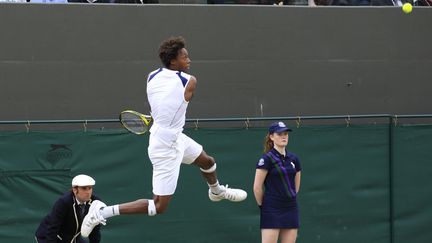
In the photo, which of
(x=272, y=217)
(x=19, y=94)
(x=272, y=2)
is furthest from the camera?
(x=272, y=2)

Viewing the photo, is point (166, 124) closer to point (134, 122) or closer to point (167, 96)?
point (167, 96)

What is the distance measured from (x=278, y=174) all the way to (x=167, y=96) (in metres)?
1.90

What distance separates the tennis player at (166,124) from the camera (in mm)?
7801

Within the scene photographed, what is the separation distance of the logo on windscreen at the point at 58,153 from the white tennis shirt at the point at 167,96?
9.58 ft

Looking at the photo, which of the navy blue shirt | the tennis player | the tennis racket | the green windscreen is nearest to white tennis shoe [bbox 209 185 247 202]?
the navy blue shirt

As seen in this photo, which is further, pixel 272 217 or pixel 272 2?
pixel 272 2

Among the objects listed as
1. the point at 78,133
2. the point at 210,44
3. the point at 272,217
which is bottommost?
the point at 272,217

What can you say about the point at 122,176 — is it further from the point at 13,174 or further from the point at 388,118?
the point at 388,118

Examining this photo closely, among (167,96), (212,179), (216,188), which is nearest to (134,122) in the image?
(167,96)

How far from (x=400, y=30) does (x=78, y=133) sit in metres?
5.26

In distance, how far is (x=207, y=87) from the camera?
11766 mm

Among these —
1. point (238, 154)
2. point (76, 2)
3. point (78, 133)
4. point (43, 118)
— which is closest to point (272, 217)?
point (238, 154)

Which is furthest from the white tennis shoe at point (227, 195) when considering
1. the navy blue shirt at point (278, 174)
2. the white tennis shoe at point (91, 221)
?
the white tennis shoe at point (91, 221)

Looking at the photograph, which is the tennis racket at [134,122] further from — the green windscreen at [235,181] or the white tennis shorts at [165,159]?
the green windscreen at [235,181]
